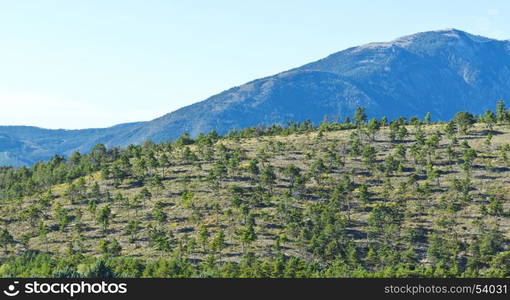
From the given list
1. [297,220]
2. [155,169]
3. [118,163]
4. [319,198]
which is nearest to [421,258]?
[297,220]

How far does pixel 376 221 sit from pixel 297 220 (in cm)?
1825

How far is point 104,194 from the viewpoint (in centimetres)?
17250

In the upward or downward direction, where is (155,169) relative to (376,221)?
upward

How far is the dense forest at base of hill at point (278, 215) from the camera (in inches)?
4643

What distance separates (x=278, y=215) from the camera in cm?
14812

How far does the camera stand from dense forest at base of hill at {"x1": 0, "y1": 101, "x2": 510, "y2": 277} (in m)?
118

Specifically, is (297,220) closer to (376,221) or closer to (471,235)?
(376,221)


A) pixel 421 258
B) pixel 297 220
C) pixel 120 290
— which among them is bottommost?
pixel 421 258

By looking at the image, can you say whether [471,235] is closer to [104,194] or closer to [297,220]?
[297,220]

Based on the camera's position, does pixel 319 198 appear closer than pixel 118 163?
Yes

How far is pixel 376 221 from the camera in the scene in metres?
136

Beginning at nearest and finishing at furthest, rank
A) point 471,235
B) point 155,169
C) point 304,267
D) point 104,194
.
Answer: point 304,267 < point 471,235 < point 104,194 < point 155,169

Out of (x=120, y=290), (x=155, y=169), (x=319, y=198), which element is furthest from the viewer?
(x=155, y=169)

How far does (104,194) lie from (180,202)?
82.8ft
